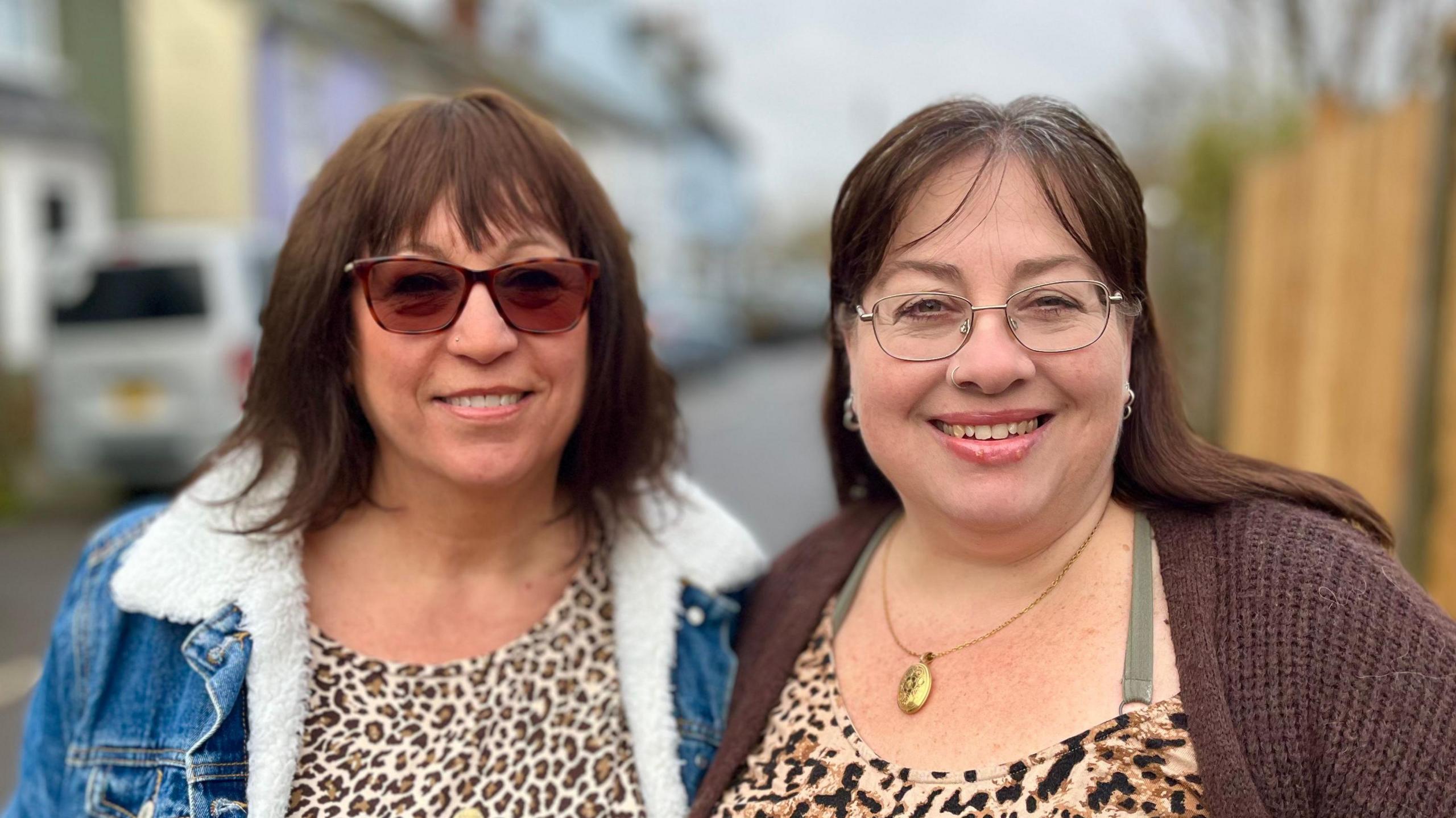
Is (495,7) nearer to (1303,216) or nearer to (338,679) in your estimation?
(1303,216)

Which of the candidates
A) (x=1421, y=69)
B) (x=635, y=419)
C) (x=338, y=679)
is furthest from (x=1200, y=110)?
(x=338, y=679)

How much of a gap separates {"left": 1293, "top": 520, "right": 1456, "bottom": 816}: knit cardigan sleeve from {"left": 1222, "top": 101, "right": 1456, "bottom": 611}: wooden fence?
208 centimetres

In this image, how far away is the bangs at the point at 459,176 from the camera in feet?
7.18

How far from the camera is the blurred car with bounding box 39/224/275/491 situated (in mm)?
8906

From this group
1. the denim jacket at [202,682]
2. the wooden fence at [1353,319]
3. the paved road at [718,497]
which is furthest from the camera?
the paved road at [718,497]

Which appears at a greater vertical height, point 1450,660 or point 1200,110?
point 1200,110

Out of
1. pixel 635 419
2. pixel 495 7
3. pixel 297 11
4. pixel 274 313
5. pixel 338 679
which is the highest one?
pixel 495 7

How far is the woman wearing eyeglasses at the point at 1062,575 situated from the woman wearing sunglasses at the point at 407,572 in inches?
13.5

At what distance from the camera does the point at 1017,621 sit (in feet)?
6.46

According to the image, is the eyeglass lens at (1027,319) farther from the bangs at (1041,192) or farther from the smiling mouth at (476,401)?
the smiling mouth at (476,401)

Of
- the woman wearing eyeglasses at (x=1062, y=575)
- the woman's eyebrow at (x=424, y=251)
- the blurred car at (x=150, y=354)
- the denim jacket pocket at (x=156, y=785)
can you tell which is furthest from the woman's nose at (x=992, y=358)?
the blurred car at (x=150, y=354)

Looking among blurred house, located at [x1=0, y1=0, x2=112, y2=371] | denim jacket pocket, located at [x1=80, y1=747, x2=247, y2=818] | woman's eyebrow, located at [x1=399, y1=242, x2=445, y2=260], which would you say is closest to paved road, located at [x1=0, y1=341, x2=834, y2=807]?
woman's eyebrow, located at [x1=399, y1=242, x2=445, y2=260]

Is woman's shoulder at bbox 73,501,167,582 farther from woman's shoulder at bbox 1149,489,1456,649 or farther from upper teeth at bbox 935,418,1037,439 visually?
woman's shoulder at bbox 1149,489,1456,649

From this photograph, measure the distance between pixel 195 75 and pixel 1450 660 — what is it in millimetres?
17910
